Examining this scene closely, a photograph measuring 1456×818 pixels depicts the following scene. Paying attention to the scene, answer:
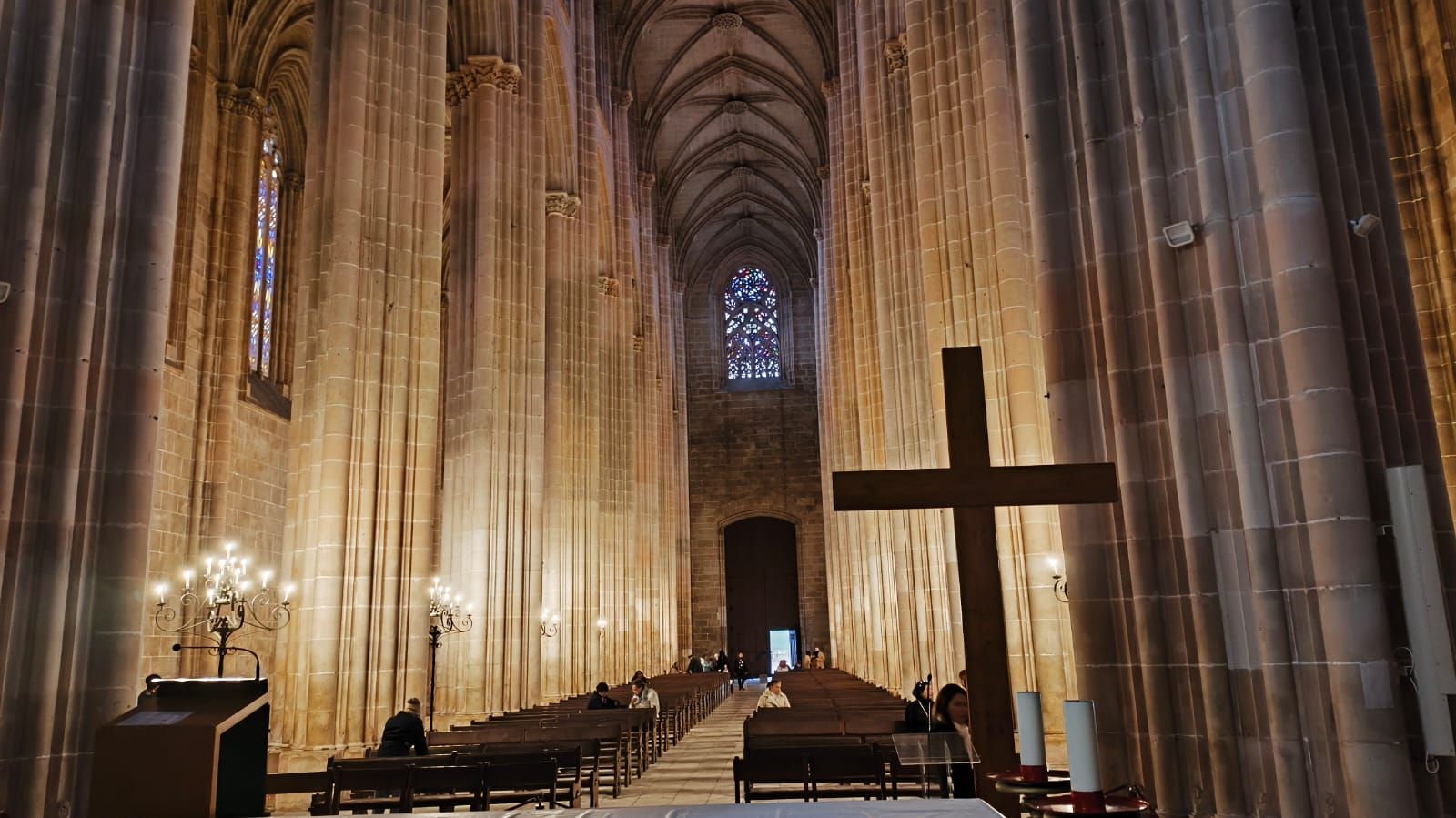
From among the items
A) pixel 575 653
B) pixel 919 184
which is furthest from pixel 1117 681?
pixel 575 653

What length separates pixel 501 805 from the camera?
29.1 feet

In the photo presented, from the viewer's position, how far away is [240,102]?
21.4m

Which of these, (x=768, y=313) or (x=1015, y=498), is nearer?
(x=1015, y=498)

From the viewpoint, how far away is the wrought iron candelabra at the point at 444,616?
48.3 ft

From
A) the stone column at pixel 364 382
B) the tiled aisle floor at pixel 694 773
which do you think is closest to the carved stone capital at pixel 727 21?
the stone column at pixel 364 382

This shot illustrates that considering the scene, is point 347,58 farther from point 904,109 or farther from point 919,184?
point 904,109

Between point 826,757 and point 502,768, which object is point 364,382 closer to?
point 502,768

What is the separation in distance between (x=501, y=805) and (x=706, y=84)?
1209 inches

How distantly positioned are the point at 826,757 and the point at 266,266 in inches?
800

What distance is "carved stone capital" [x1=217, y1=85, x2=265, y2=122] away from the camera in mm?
21109

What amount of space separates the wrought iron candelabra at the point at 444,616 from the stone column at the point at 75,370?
7.77 metres

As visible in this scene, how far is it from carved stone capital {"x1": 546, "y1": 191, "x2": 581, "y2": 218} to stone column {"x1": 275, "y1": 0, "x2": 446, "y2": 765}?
8.53 metres

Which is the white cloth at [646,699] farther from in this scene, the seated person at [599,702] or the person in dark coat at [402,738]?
the person in dark coat at [402,738]

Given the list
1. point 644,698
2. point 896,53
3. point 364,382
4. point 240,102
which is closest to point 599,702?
point 644,698
